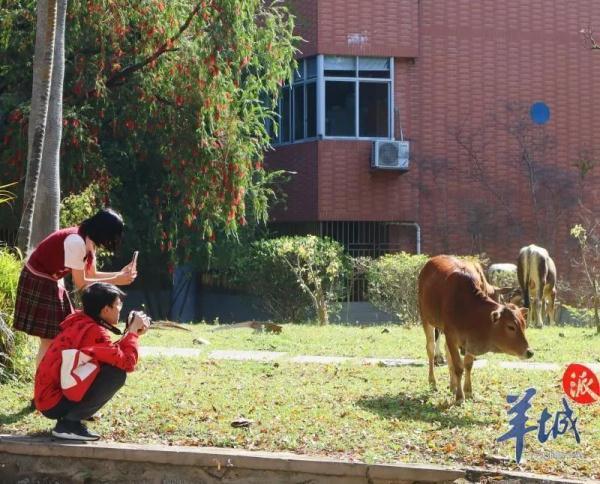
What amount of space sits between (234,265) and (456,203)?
19.8 ft

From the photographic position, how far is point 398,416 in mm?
9594

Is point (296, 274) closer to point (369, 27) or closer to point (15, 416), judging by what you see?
point (369, 27)

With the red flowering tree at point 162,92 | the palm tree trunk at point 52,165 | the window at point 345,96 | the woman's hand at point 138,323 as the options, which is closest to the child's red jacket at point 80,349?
the woman's hand at point 138,323

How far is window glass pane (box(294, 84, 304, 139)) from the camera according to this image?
26.6m

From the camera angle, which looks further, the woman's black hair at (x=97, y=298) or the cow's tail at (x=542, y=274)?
the cow's tail at (x=542, y=274)

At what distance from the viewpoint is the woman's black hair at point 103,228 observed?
352 inches

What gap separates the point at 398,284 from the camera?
21.2 m

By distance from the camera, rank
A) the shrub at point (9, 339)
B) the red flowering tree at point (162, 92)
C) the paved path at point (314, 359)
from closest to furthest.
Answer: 1. the shrub at point (9, 339)
2. the paved path at point (314, 359)
3. the red flowering tree at point (162, 92)

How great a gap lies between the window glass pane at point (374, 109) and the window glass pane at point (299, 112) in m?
1.44

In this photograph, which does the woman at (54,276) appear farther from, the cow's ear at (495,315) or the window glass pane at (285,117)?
the window glass pane at (285,117)

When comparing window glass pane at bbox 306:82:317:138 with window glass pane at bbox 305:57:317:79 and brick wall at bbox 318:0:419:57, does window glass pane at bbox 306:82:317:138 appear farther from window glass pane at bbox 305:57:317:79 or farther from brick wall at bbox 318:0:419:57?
brick wall at bbox 318:0:419:57

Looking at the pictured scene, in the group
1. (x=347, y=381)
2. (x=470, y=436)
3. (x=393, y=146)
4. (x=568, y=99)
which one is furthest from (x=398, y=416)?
(x=568, y=99)

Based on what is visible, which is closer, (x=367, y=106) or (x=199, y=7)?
(x=199, y=7)

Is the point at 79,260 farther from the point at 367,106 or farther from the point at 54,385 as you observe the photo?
the point at 367,106
